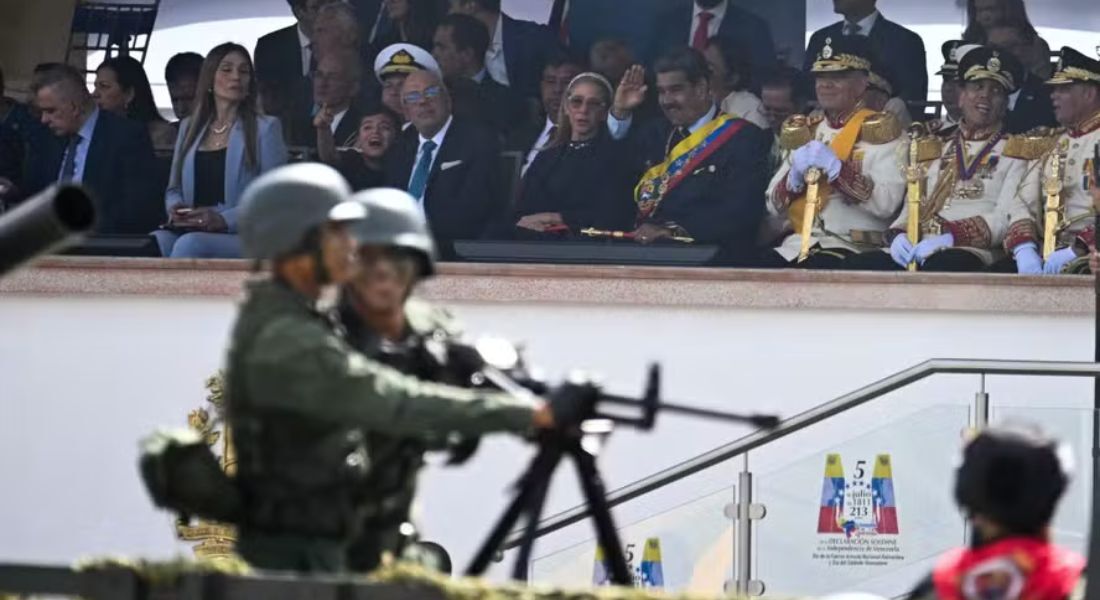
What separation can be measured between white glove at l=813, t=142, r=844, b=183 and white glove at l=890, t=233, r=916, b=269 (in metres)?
0.44

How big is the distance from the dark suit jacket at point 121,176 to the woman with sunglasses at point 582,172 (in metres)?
2.03

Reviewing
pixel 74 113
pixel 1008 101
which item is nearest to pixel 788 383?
pixel 1008 101

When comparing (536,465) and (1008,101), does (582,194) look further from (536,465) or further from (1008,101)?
(536,465)

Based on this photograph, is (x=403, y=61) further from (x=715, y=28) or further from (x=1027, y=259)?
(x=1027, y=259)

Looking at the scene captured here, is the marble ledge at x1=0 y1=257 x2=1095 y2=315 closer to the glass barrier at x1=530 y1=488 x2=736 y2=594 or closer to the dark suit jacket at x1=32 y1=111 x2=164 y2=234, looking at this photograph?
the dark suit jacket at x1=32 y1=111 x2=164 y2=234

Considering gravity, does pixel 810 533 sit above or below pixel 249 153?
below

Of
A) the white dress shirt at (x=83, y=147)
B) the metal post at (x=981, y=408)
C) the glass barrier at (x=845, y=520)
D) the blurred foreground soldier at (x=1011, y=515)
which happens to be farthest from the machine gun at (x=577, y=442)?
the white dress shirt at (x=83, y=147)

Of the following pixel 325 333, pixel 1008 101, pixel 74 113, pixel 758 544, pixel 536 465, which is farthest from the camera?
pixel 74 113

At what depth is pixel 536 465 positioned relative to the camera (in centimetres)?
654

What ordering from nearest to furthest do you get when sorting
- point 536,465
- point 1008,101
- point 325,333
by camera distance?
point 325,333 → point 536,465 → point 1008,101

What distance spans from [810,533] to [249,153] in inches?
201

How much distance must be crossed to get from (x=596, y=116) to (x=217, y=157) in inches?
80.0

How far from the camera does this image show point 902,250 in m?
14.3

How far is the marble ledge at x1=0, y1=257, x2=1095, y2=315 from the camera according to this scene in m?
14.1
